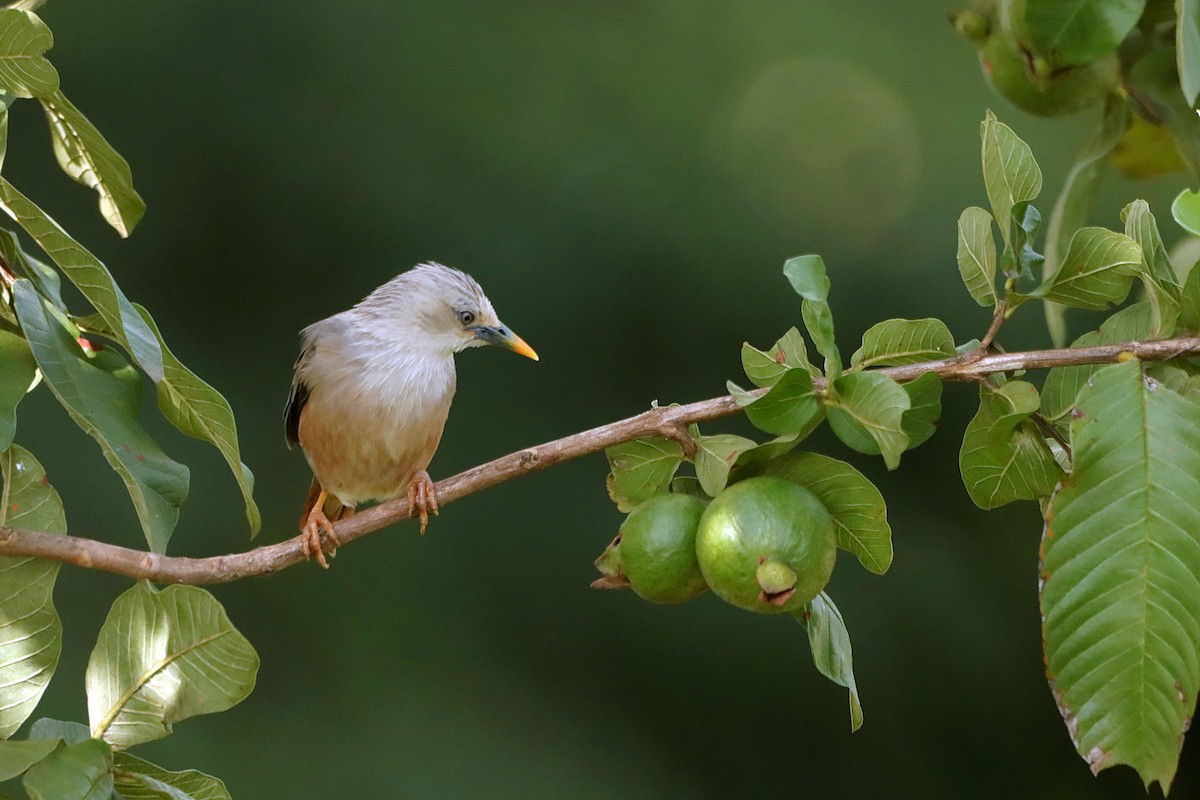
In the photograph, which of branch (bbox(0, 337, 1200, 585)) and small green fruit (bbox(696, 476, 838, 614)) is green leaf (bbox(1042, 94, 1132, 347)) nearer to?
branch (bbox(0, 337, 1200, 585))

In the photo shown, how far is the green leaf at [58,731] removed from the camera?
1034 mm

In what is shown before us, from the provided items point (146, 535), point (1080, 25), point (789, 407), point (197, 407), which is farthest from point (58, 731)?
point (1080, 25)

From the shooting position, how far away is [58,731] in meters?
1.05

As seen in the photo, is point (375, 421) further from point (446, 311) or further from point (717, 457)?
point (717, 457)

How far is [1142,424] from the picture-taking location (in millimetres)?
893

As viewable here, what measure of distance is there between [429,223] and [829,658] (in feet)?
8.71

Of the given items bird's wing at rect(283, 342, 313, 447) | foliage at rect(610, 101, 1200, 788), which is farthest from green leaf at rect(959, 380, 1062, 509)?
bird's wing at rect(283, 342, 313, 447)

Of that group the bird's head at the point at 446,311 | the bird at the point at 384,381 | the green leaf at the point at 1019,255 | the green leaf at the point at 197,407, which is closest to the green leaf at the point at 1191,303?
the green leaf at the point at 1019,255

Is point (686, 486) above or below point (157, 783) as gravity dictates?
above

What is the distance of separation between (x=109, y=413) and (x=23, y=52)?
32 centimetres

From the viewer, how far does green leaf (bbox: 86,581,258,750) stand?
3.41 feet

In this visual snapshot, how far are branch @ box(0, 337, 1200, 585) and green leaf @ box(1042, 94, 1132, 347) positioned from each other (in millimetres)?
297

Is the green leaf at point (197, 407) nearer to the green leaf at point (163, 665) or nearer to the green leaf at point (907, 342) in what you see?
the green leaf at point (163, 665)

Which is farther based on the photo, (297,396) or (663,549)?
(297,396)
